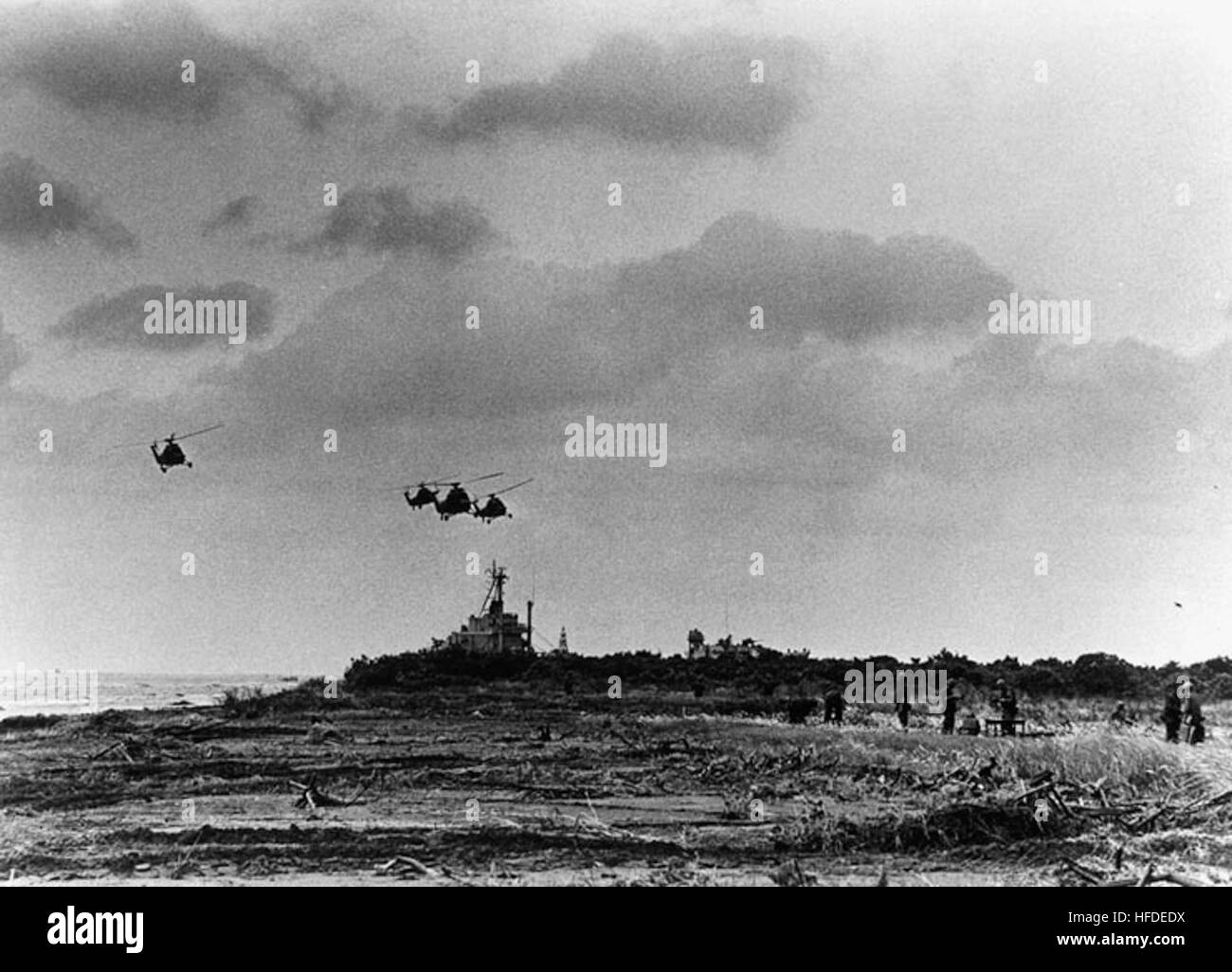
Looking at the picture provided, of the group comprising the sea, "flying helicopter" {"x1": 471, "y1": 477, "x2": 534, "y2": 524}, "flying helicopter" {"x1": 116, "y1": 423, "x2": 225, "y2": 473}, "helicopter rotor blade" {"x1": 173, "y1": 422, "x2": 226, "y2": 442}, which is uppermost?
"helicopter rotor blade" {"x1": 173, "y1": 422, "x2": 226, "y2": 442}

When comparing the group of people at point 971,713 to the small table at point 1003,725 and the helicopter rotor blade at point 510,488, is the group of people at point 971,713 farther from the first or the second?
the helicopter rotor blade at point 510,488

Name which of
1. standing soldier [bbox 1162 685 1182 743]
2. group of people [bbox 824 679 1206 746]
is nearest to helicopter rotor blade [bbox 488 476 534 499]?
group of people [bbox 824 679 1206 746]

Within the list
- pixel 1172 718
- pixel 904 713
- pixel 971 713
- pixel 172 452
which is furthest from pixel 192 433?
pixel 1172 718

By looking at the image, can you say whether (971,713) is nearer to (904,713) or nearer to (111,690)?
(904,713)

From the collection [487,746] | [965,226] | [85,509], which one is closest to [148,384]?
[85,509]

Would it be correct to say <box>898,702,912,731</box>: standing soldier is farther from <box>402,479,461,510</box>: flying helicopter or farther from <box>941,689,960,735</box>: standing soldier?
<box>402,479,461,510</box>: flying helicopter
